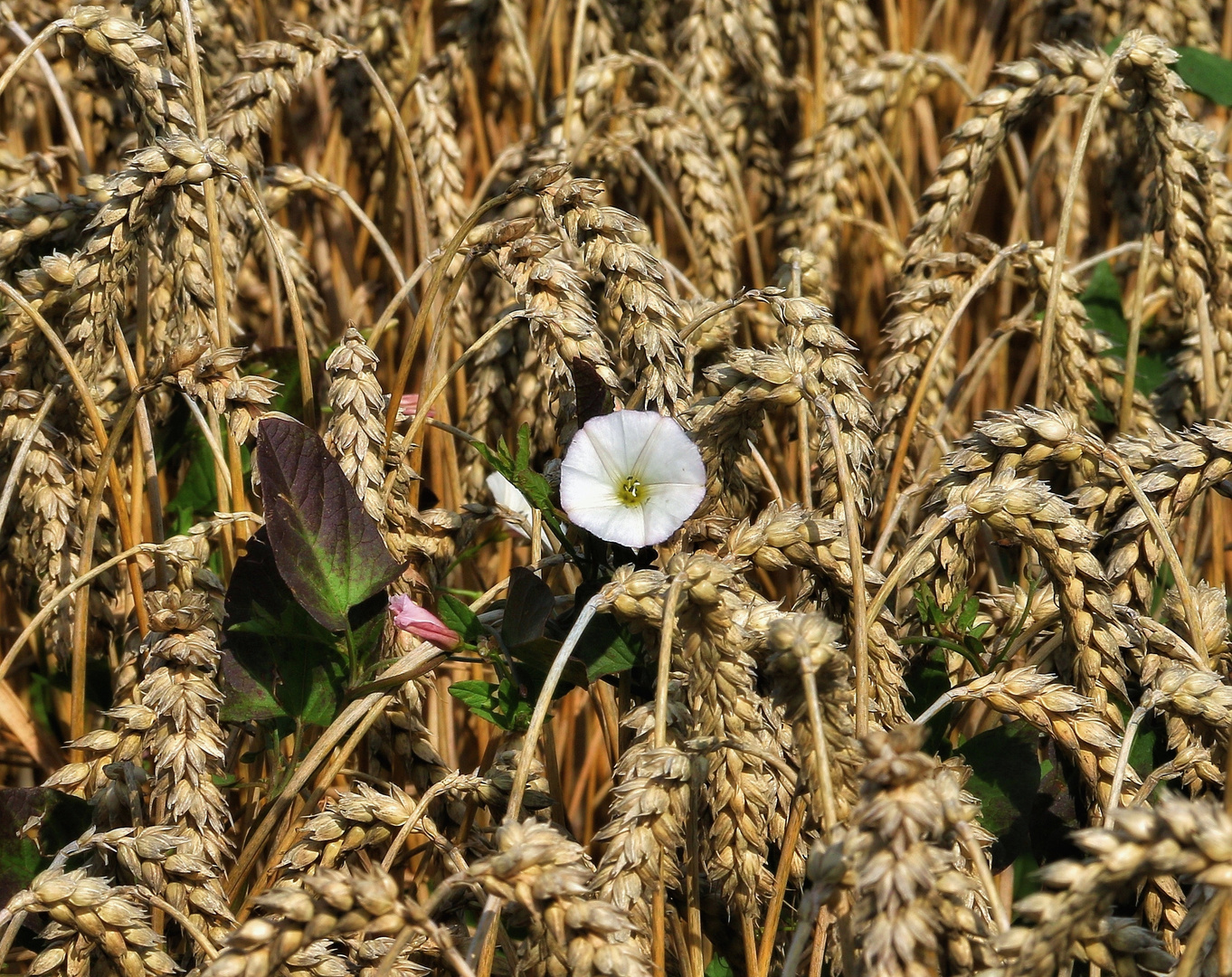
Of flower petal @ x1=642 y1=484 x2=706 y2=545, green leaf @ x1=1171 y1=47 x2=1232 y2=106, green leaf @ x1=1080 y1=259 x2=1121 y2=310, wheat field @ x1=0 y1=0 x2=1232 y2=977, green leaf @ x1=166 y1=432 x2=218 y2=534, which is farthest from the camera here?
green leaf @ x1=1080 y1=259 x2=1121 y2=310

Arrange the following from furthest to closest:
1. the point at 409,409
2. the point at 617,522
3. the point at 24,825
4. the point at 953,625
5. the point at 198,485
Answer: the point at 198,485
the point at 409,409
the point at 953,625
the point at 24,825
the point at 617,522

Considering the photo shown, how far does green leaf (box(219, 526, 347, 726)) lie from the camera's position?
1170 mm

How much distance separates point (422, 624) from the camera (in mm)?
1147

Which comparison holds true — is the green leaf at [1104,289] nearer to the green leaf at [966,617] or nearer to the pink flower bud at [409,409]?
the green leaf at [966,617]

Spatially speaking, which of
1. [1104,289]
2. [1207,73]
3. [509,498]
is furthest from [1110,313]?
[509,498]

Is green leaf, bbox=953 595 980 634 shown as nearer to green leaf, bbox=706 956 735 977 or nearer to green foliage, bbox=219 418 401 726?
green leaf, bbox=706 956 735 977

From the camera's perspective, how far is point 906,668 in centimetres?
126

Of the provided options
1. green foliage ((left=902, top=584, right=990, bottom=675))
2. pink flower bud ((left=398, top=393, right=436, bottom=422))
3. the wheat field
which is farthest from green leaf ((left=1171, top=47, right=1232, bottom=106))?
pink flower bud ((left=398, top=393, right=436, bottom=422))

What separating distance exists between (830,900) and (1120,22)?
2.14 m

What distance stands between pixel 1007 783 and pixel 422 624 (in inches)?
23.4

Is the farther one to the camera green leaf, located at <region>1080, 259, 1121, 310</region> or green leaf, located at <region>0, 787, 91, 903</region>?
green leaf, located at <region>1080, 259, 1121, 310</region>

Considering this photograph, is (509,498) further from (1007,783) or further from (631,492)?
(1007,783)

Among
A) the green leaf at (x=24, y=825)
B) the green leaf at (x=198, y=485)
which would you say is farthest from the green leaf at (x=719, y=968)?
the green leaf at (x=198, y=485)

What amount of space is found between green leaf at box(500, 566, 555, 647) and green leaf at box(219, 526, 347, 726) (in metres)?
0.15
